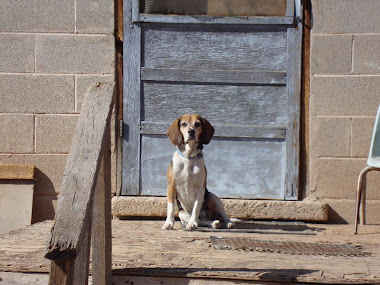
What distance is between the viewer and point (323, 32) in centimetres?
488

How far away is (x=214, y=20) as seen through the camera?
4.96 metres

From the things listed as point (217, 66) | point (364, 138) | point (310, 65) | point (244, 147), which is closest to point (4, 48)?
point (217, 66)

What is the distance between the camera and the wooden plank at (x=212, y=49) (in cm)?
499

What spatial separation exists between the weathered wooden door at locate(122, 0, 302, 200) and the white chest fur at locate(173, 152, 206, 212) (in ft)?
1.88

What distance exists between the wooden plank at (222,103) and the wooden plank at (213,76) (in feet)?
0.18

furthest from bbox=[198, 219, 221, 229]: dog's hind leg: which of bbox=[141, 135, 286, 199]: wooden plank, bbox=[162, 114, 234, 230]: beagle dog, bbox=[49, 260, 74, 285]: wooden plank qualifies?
bbox=[49, 260, 74, 285]: wooden plank

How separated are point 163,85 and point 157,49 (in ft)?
1.01

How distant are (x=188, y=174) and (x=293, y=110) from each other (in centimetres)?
113

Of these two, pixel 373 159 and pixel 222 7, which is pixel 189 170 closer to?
pixel 373 159

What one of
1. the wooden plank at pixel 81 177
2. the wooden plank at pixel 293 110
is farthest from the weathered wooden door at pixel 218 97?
the wooden plank at pixel 81 177

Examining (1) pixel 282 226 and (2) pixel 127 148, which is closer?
(1) pixel 282 226

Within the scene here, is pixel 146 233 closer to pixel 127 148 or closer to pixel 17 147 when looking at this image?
pixel 127 148

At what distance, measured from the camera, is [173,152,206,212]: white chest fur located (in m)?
4.44

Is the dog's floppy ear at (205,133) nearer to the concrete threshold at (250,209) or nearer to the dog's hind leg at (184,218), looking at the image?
the dog's hind leg at (184,218)
